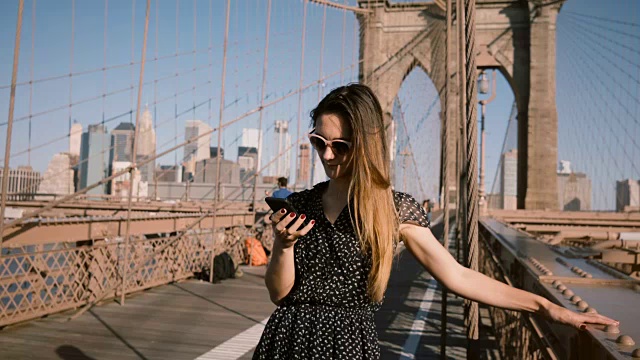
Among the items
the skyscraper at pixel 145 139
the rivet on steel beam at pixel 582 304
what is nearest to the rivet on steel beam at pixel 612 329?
the rivet on steel beam at pixel 582 304

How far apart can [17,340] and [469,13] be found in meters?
3.75

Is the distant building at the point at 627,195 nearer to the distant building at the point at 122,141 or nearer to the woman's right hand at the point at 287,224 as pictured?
the distant building at the point at 122,141

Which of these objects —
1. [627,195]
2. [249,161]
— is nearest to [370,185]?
[627,195]

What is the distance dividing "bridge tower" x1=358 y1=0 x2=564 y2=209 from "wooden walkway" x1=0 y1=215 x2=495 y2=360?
51.3 ft

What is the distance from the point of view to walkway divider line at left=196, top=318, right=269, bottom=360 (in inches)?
151

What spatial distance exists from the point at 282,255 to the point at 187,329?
3.68 meters

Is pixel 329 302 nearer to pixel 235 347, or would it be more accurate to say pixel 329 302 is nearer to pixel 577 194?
pixel 235 347

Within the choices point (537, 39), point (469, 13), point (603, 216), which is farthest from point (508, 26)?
point (469, 13)

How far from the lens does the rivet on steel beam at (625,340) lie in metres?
0.96

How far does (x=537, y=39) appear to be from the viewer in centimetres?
2200

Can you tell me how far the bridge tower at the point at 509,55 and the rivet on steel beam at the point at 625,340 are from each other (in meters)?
20.1

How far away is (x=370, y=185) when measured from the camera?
1.20m

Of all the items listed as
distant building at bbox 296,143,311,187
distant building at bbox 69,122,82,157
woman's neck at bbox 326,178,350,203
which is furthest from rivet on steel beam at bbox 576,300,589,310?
distant building at bbox 69,122,82,157

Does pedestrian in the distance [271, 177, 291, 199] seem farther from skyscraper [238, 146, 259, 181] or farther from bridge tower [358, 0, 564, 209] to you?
bridge tower [358, 0, 564, 209]
